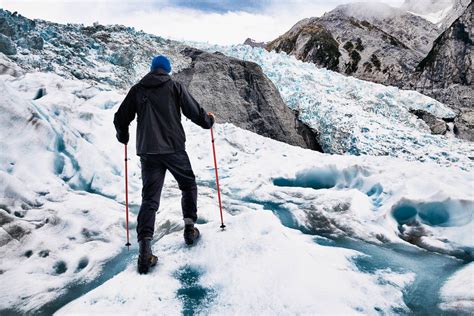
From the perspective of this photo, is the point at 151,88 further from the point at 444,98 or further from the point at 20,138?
the point at 444,98

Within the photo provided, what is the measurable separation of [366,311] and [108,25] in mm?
18379

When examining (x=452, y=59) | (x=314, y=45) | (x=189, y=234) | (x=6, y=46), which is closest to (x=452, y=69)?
(x=452, y=59)

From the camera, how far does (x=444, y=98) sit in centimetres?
4156

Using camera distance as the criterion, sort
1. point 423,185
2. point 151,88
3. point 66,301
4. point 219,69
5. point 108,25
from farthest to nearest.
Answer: point 108,25
point 219,69
point 423,185
point 151,88
point 66,301

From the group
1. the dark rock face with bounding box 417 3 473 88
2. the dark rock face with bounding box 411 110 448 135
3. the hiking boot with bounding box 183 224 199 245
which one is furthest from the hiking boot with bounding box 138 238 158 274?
the dark rock face with bounding box 417 3 473 88

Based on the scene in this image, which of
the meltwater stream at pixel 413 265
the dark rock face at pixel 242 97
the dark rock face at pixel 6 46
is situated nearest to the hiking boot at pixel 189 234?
the meltwater stream at pixel 413 265

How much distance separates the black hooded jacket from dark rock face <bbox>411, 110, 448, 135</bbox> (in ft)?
63.3

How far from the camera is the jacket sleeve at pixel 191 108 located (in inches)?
119

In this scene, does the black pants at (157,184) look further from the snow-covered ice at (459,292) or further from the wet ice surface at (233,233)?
the snow-covered ice at (459,292)

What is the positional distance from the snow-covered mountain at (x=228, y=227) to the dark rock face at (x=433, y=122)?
14.4 m

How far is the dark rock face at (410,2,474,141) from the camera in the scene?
41562 mm

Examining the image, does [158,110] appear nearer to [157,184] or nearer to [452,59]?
[157,184]

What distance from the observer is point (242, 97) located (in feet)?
46.9

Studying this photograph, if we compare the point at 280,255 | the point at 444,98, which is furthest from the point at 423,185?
the point at 444,98
